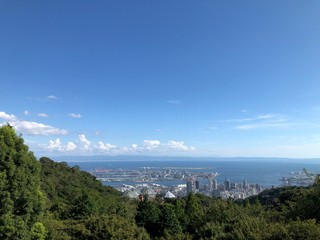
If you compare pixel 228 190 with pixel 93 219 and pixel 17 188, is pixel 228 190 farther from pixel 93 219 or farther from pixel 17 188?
pixel 17 188

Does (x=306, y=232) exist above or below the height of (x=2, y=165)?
below

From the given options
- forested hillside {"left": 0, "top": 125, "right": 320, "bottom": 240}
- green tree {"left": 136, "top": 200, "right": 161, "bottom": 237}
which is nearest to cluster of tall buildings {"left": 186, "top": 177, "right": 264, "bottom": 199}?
green tree {"left": 136, "top": 200, "right": 161, "bottom": 237}

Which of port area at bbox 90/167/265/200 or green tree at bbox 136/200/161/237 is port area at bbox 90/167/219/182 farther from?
green tree at bbox 136/200/161/237

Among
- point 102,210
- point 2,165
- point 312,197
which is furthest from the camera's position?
point 102,210

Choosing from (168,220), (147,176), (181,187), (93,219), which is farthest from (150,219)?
(147,176)

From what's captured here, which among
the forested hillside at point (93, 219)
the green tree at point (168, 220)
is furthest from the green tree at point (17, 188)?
the green tree at point (168, 220)

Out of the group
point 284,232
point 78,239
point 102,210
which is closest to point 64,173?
point 102,210

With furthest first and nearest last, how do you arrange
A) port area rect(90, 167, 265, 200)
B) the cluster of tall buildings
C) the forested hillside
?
the cluster of tall buildings < port area rect(90, 167, 265, 200) < the forested hillside

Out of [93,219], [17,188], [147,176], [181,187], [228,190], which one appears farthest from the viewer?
[147,176]

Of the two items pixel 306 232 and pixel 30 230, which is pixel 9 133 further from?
pixel 306 232
